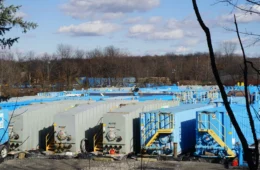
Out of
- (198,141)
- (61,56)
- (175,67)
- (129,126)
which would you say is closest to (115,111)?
(129,126)

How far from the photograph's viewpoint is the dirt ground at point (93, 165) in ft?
Result: 56.0

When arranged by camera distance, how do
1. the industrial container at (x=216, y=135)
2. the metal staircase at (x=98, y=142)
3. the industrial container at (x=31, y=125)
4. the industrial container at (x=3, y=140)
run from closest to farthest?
the industrial container at (x=216, y=135), the industrial container at (x=3, y=140), the industrial container at (x=31, y=125), the metal staircase at (x=98, y=142)

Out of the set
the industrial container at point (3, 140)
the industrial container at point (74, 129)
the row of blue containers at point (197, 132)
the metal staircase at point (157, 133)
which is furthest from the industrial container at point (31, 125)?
the row of blue containers at point (197, 132)

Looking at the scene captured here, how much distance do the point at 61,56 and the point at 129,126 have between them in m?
81.5

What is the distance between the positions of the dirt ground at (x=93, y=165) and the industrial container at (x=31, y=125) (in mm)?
1047

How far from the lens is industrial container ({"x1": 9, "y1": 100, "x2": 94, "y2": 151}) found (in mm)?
19828

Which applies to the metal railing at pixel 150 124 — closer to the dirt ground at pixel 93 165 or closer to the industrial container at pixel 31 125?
the dirt ground at pixel 93 165

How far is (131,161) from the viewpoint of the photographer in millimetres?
18328

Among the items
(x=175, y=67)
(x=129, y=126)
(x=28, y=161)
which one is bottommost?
(x=28, y=161)

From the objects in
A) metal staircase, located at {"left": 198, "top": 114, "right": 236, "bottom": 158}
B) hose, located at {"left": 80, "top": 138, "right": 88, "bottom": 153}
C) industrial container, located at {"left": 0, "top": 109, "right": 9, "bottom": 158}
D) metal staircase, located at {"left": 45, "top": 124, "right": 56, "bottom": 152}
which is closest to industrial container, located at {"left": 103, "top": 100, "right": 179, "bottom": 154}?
hose, located at {"left": 80, "top": 138, "right": 88, "bottom": 153}

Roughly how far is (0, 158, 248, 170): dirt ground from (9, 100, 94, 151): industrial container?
1.05 meters

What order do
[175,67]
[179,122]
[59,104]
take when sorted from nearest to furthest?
1. [179,122]
2. [59,104]
3. [175,67]

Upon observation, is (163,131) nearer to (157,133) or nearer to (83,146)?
(157,133)

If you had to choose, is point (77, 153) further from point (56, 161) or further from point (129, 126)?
point (129, 126)
